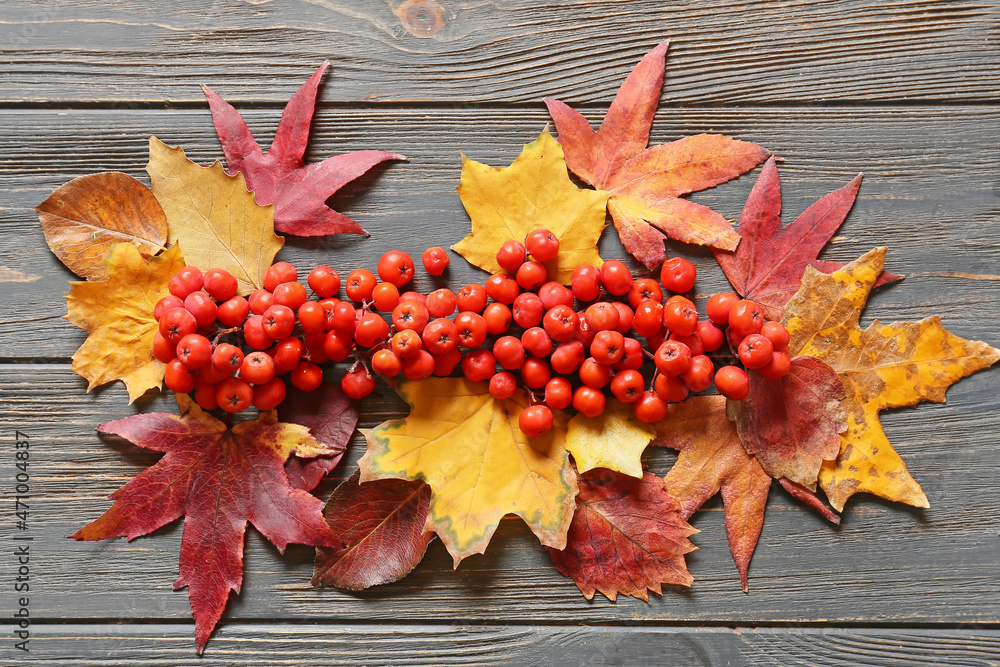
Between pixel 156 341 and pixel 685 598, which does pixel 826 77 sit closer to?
pixel 685 598

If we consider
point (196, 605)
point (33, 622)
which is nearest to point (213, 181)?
point (196, 605)

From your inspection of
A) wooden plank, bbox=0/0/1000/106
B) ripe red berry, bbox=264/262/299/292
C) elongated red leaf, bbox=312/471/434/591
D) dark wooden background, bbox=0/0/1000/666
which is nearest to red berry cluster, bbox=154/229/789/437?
ripe red berry, bbox=264/262/299/292

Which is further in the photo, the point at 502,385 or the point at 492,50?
the point at 492,50

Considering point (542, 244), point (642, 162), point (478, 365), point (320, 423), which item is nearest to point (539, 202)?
point (542, 244)

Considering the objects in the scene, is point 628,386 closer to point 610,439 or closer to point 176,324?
point 610,439

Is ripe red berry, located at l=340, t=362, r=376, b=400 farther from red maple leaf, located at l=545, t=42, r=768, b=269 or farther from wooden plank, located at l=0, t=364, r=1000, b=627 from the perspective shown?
red maple leaf, located at l=545, t=42, r=768, b=269
